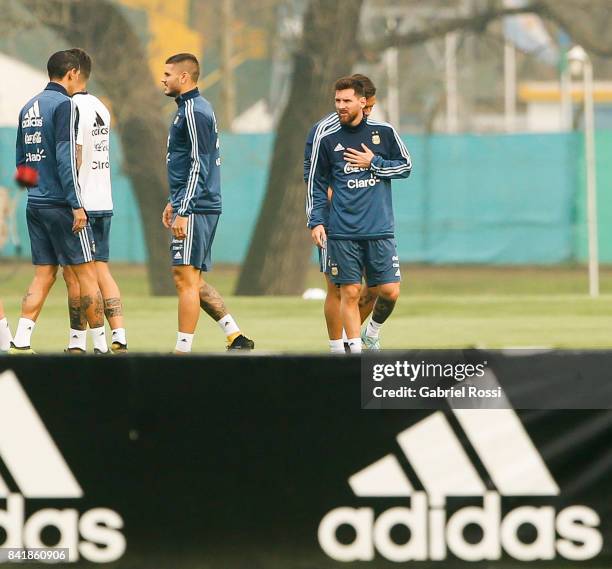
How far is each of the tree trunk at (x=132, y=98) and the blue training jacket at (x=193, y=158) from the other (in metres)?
12.8

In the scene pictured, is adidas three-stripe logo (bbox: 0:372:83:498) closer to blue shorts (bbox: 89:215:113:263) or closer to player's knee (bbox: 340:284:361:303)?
blue shorts (bbox: 89:215:113:263)

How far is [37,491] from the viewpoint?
614 cm

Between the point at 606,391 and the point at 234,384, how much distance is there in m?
1.52

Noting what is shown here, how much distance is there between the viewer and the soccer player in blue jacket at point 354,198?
935 centimetres

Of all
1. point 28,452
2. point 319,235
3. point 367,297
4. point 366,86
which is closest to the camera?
point 28,452

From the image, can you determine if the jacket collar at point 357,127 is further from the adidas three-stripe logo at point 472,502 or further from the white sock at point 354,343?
the adidas three-stripe logo at point 472,502

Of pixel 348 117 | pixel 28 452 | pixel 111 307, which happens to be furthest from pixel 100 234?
pixel 28 452

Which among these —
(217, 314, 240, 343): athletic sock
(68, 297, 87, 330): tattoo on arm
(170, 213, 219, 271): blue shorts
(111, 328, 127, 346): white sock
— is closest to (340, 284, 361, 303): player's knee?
(217, 314, 240, 343): athletic sock

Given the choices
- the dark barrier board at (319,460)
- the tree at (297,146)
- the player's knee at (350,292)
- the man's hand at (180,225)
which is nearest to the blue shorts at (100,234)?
the man's hand at (180,225)

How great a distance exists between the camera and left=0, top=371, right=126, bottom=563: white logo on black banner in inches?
240

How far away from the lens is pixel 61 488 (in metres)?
6.17

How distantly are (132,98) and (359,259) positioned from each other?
13523 mm

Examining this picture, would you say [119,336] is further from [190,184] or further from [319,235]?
[319,235]

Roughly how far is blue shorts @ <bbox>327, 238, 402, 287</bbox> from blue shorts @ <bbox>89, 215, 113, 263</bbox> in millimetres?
1431
